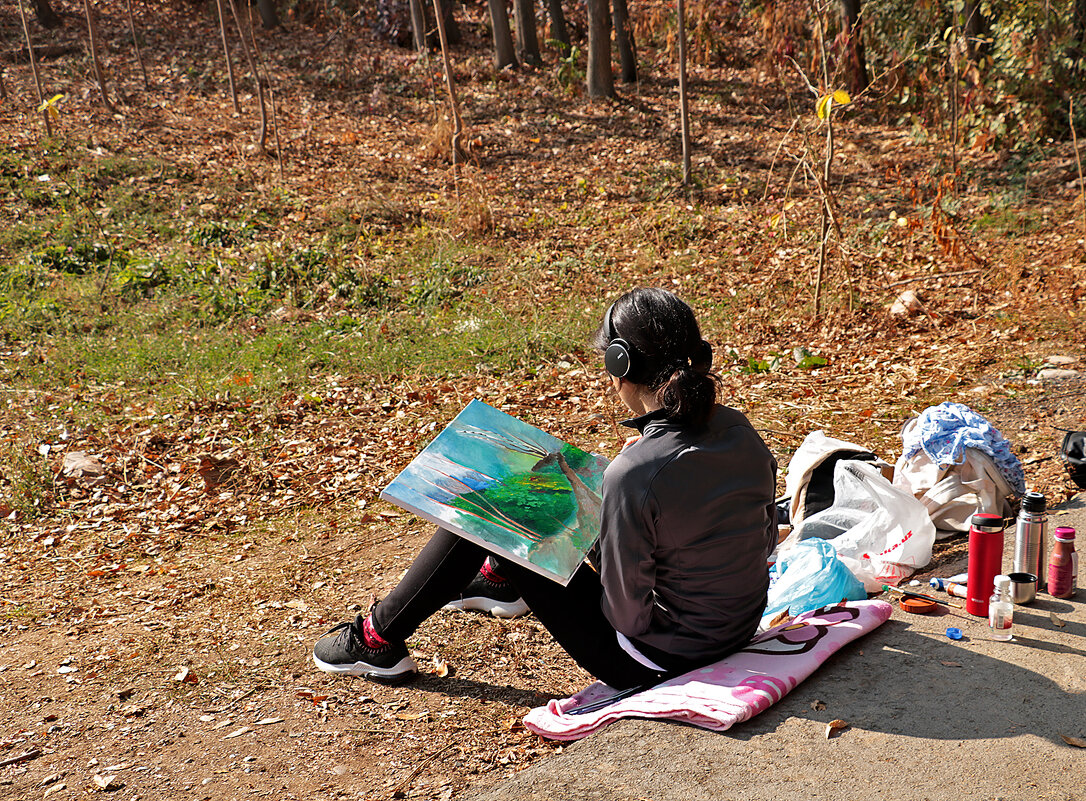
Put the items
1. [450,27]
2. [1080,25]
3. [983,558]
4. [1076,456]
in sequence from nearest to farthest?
1. [983,558]
2. [1076,456]
3. [1080,25]
4. [450,27]

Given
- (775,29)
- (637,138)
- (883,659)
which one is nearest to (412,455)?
(883,659)

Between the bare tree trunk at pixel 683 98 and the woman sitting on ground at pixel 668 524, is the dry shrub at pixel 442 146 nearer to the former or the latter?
the bare tree trunk at pixel 683 98

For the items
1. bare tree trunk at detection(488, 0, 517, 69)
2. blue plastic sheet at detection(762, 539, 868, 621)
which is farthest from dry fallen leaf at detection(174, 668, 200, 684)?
bare tree trunk at detection(488, 0, 517, 69)

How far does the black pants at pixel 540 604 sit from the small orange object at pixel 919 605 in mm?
1086

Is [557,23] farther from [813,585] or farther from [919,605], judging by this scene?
[919,605]

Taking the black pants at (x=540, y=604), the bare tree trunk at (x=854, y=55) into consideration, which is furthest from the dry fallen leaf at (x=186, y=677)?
the bare tree trunk at (x=854, y=55)

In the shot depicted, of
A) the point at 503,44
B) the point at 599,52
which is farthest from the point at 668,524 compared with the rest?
the point at 503,44

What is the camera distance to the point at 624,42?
14.9 m

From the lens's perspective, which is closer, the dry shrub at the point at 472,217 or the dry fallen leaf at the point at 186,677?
the dry fallen leaf at the point at 186,677

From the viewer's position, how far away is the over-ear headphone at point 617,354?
2.44 metres

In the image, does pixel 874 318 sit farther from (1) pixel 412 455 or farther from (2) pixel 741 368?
(1) pixel 412 455

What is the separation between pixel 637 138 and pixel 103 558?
9806mm

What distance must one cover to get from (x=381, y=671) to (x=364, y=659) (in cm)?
8

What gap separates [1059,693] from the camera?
2.59m
